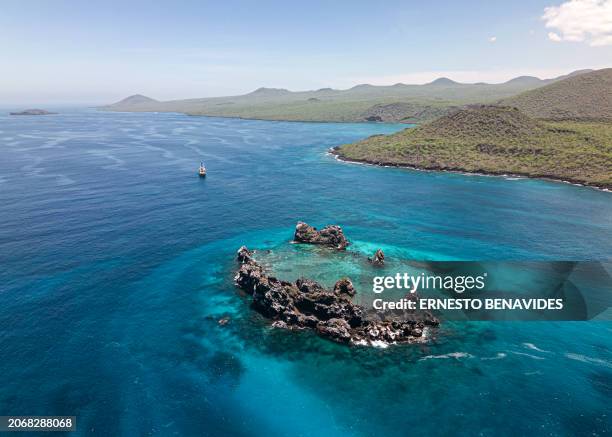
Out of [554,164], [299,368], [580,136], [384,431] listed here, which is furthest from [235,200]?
[580,136]

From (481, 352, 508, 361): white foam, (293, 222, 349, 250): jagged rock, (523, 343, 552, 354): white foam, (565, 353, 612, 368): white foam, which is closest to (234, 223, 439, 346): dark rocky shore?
(481, 352, 508, 361): white foam

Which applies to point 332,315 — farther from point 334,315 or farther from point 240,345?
point 240,345

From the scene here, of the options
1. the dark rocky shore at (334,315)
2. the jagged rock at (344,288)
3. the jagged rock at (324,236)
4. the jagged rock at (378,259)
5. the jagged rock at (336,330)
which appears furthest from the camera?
the jagged rock at (324,236)

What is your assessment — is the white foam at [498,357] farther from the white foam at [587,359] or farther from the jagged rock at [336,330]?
the jagged rock at [336,330]

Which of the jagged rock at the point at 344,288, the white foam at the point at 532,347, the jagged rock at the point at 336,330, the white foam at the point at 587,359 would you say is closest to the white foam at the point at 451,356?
the white foam at the point at 532,347

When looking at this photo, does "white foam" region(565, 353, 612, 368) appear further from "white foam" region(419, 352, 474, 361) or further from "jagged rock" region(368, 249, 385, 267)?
"jagged rock" region(368, 249, 385, 267)

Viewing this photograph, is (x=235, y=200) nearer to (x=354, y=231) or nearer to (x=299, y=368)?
(x=354, y=231)
